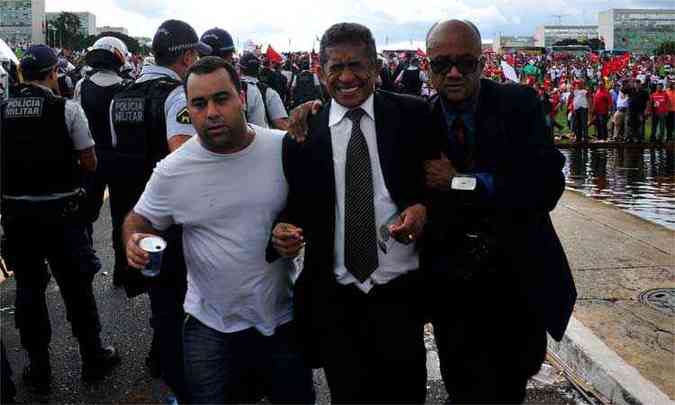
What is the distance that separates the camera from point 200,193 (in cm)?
299

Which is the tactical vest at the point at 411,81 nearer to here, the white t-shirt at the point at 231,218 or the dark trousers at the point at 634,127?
the dark trousers at the point at 634,127

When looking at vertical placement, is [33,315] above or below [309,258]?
below

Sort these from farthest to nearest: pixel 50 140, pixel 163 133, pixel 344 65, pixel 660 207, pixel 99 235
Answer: pixel 660 207 → pixel 99 235 → pixel 50 140 → pixel 163 133 → pixel 344 65

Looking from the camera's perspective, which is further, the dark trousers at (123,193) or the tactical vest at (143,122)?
the dark trousers at (123,193)

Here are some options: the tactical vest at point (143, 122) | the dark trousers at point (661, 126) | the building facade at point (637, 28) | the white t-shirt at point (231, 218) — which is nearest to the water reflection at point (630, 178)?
the dark trousers at point (661, 126)

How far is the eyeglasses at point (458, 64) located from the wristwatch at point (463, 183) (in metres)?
0.47

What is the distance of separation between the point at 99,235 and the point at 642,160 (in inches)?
515

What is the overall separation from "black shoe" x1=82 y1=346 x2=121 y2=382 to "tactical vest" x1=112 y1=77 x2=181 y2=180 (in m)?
1.25

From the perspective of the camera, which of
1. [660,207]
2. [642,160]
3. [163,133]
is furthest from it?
[642,160]

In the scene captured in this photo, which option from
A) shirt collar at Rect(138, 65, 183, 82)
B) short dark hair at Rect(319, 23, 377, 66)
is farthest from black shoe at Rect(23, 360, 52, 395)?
short dark hair at Rect(319, 23, 377, 66)

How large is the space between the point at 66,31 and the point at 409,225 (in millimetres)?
101008

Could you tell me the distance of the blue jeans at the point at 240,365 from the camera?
299 cm

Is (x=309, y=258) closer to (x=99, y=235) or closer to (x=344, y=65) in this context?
(x=344, y=65)

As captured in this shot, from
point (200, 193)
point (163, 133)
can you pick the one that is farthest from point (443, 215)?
point (163, 133)
